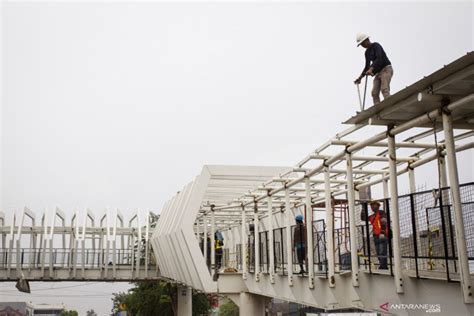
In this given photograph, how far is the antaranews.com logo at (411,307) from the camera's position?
7309mm

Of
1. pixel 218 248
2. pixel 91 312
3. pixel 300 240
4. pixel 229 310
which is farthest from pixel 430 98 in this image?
pixel 91 312

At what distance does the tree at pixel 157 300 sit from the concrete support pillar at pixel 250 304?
68.4 ft

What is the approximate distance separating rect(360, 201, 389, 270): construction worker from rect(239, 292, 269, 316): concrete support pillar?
10.6 m

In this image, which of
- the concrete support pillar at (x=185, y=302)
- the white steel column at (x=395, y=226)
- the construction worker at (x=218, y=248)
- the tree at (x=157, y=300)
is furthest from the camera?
the tree at (x=157, y=300)

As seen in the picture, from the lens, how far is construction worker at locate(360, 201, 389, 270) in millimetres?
9270

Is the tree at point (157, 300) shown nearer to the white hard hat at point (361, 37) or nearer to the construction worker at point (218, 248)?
the construction worker at point (218, 248)

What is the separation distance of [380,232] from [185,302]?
27113 mm

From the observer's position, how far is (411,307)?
7.81 m

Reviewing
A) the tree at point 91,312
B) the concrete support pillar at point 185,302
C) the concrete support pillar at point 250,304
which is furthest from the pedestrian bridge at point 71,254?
the tree at point 91,312

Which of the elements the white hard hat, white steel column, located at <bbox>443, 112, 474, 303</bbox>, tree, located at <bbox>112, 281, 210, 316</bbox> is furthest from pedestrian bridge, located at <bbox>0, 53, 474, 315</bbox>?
tree, located at <bbox>112, 281, 210, 316</bbox>

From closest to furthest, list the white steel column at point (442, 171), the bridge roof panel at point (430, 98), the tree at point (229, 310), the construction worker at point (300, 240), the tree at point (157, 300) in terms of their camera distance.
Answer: the bridge roof panel at point (430, 98) → the white steel column at point (442, 171) → the construction worker at point (300, 240) → the tree at point (157, 300) → the tree at point (229, 310)

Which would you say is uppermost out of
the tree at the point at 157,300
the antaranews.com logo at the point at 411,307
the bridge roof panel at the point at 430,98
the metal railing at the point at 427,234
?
the bridge roof panel at the point at 430,98

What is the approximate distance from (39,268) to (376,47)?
32.5 m

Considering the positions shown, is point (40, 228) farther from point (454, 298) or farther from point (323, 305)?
point (454, 298)
